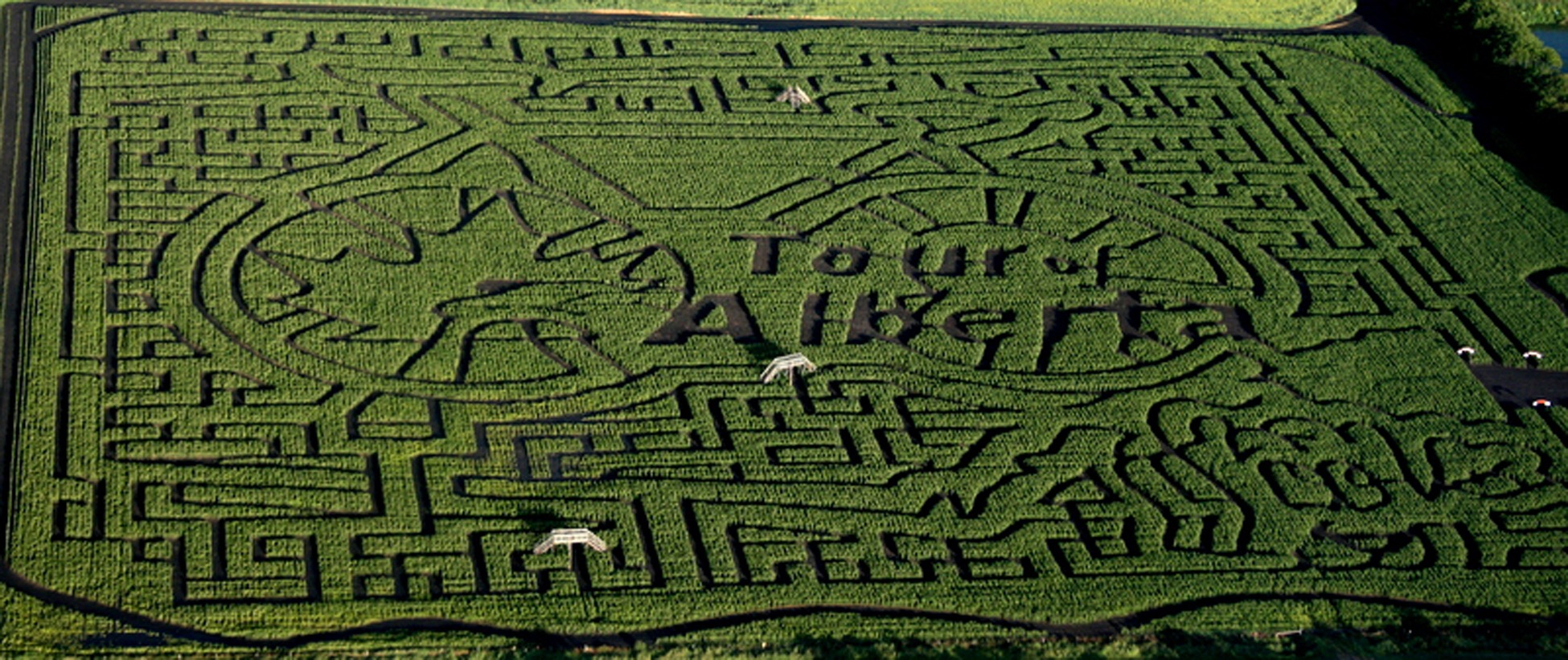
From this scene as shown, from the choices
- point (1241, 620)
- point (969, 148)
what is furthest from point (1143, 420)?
point (969, 148)

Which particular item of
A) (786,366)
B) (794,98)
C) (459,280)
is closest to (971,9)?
(794,98)

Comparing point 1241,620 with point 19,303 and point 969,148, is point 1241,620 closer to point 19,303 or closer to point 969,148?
point 969,148

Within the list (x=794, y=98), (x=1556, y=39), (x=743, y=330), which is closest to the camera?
(x=743, y=330)

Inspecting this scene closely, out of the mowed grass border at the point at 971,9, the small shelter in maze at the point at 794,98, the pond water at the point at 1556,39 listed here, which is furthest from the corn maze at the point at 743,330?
the pond water at the point at 1556,39

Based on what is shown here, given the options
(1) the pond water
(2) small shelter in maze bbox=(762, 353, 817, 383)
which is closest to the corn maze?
(2) small shelter in maze bbox=(762, 353, 817, 383)

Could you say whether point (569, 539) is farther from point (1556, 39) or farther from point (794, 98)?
point (1556, 39)

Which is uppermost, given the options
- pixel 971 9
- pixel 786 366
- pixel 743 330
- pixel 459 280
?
pixel 971 9

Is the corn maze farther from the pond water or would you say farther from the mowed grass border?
the pond water
